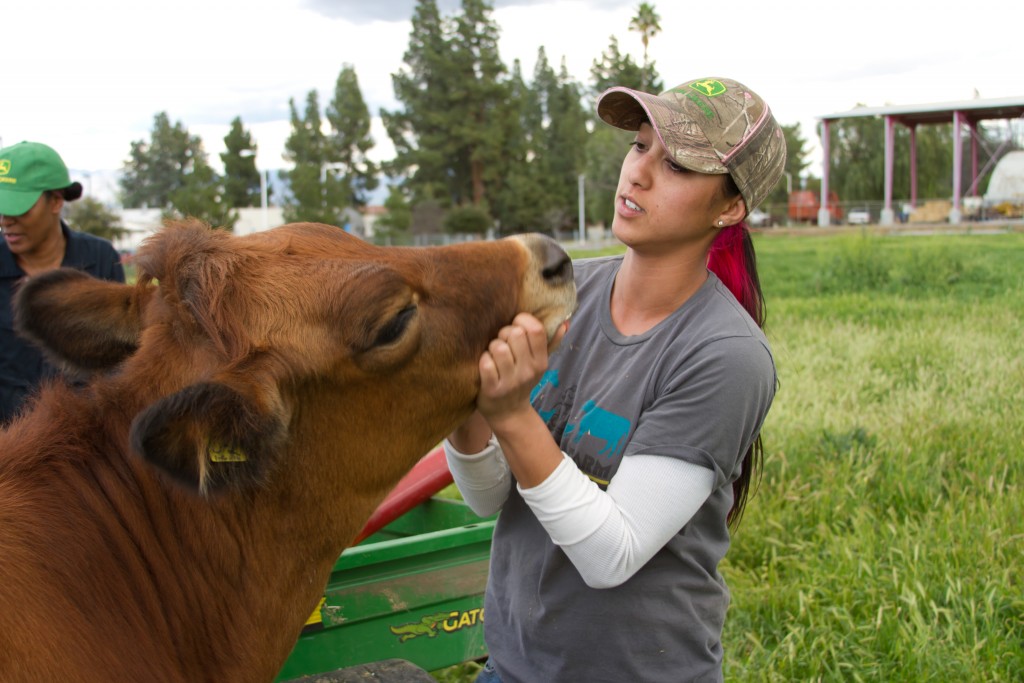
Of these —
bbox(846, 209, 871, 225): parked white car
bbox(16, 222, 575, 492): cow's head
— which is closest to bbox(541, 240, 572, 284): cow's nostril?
bbox(16, 222, 575, 492): cow's head

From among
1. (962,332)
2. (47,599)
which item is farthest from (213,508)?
(962,332)

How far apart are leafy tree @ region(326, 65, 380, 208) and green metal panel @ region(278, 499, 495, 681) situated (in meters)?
69.9

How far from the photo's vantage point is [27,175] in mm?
5031

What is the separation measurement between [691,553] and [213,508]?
1249 millimetres

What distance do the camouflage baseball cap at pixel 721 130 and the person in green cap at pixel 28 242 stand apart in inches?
140

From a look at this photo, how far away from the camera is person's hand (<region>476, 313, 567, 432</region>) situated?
2.27 m

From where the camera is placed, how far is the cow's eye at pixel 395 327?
2348mm

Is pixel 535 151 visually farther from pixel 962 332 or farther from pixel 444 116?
pixel 962 332

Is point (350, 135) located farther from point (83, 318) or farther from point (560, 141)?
point (83, 318)

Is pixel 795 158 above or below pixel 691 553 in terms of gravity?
above

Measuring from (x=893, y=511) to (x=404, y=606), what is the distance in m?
3.03

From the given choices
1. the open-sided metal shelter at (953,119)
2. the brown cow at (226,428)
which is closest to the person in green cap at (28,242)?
the brown cow at (226,428)

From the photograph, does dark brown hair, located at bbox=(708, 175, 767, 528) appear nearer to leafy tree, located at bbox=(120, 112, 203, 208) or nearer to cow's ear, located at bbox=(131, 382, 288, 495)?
cow's ear, located at bbox=(131, 382, 288, 495)

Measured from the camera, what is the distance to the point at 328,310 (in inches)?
91.3
